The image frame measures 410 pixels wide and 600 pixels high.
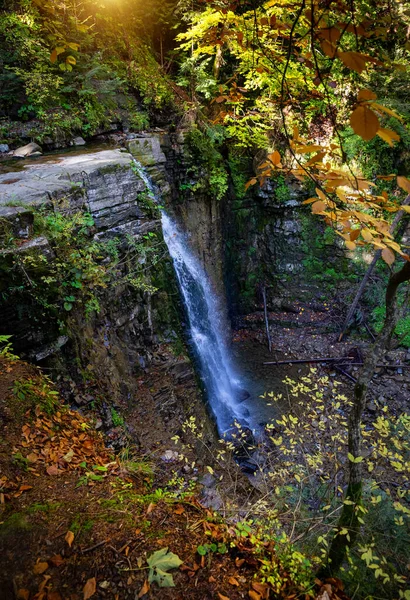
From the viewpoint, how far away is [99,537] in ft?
7.65

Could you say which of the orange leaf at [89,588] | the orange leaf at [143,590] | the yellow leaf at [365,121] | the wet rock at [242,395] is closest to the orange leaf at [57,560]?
the orange leaf at [89,588]

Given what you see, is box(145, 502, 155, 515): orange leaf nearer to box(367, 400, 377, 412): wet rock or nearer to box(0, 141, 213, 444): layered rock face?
box(0, 141, 213, 444): layered rock face

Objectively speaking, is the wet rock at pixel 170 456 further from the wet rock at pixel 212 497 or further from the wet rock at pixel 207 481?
the wet rock at pixel 212 497

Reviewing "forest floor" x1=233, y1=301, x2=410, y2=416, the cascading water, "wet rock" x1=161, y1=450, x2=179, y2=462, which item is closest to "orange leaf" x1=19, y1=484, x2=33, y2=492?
"wet rock" x1=161, y1=450, x2=179, y2=462

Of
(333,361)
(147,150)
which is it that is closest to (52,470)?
(147,150)

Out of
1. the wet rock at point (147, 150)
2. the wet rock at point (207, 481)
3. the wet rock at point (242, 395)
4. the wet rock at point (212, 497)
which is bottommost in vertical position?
the wet rock at point (242, 395)

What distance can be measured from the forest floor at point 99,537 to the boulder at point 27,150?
17.6 feet

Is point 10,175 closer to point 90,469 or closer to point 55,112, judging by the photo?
point 55,112

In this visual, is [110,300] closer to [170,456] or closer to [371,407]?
[170,456]

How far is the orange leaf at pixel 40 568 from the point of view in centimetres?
209

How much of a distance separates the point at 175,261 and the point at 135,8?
293 inches

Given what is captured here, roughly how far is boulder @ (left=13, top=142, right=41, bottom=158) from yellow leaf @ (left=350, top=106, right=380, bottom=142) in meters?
7.18

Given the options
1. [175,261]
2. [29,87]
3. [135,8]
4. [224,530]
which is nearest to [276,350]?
[175,261]

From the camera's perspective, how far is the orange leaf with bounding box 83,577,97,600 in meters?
2.06
